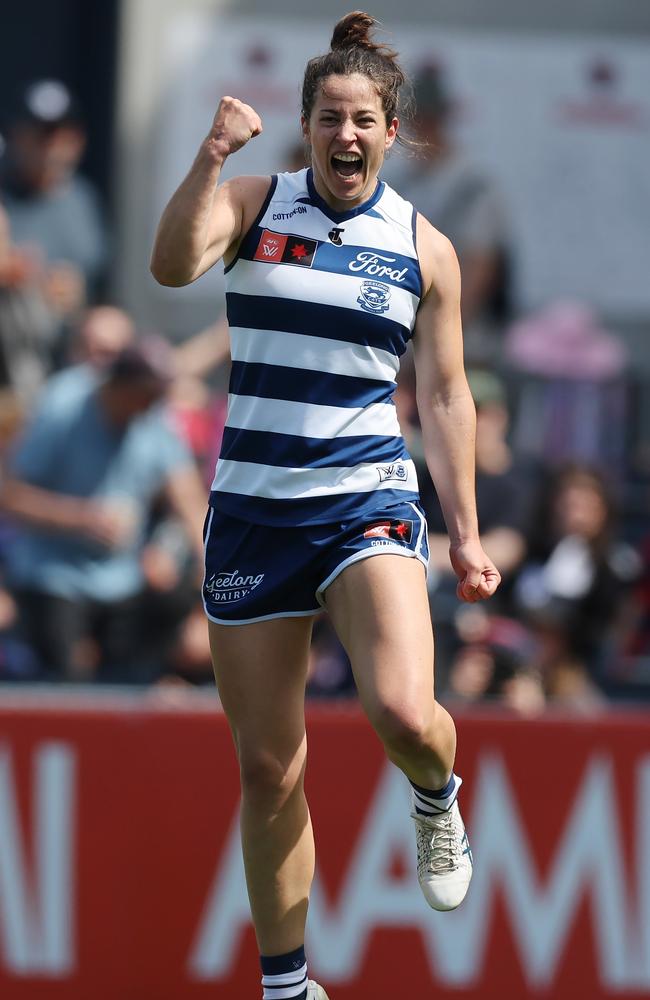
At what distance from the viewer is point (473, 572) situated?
4.38m

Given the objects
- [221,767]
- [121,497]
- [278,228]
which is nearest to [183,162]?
[121,497]

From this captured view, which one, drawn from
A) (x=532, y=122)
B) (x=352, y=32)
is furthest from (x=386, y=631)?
(x=532, y=122)

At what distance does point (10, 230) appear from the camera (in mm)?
8938

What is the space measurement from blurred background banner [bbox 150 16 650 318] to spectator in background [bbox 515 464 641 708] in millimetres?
2325

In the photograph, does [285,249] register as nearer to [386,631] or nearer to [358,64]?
[358,64]

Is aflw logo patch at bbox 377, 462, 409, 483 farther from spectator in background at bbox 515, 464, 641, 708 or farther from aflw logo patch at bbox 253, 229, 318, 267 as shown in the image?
spectator in background at bbox 515, 464, 641, 708

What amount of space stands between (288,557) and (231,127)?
1091 millimetres

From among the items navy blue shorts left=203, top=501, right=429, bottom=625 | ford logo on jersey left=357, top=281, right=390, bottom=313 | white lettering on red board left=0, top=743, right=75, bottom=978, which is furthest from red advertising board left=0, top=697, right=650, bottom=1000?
ford logo on jersey left=357, top=281, right=390, bottom=313

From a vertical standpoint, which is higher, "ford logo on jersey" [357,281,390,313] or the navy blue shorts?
"ford logo on jersey" [357,281,390,313]

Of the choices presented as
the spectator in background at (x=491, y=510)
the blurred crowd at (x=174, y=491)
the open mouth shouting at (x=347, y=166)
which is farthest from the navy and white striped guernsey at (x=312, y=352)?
the spectator in background at (x=491, y=510)

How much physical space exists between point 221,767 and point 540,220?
15.9ft

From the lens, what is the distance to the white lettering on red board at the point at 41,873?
252 inches

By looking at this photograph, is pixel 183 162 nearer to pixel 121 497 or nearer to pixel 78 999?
pixel 121 497

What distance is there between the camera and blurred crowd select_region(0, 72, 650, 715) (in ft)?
24.3
